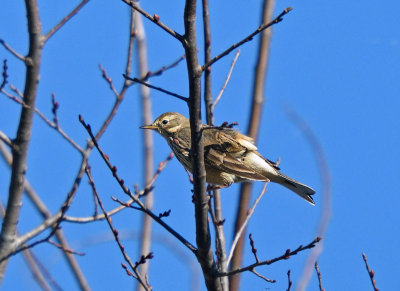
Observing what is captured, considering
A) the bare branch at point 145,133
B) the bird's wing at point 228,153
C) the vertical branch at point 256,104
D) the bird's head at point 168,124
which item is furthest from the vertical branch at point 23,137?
the vertical branch at point 256,104

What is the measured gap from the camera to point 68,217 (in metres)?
6.10

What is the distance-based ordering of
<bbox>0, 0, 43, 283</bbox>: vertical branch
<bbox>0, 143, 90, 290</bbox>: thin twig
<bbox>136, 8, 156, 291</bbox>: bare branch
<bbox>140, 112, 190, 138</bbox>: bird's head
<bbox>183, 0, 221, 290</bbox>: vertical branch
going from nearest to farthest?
<bbox>183, 0, 221, 290</bbox>: vertical branch, <bbox>0, 0, 43, 283</bbox>: vertical branch, <bbox>0, 143, 90, 290</bbox>: thin twig, <bbox>136, 8, 156, 291</bbox>: bare branch, <bbox>140, 112, 190, 138</bbox>: bird's head

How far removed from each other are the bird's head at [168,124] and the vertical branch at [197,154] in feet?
8.75

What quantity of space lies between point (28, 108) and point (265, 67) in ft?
9.53

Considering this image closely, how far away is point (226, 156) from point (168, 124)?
1110mm

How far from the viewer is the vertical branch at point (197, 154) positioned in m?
3.95

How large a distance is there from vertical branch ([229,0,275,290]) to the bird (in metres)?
0.20

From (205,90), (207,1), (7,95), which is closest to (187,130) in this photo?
(205,90)

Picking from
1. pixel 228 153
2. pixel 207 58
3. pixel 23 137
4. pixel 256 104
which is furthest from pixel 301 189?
pixel 23 137

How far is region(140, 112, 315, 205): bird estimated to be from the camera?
21.6 feet

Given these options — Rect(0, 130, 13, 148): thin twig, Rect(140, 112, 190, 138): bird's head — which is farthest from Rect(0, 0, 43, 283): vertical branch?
Rect(140, 112, 190, 138): bird's head

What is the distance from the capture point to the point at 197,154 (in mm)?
4539

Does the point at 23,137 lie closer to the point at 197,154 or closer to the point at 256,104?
the point at 197,154

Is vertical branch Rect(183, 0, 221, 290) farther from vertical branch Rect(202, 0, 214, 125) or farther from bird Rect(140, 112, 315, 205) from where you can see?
vertical branch Rect(202, 0, 214, 125)
